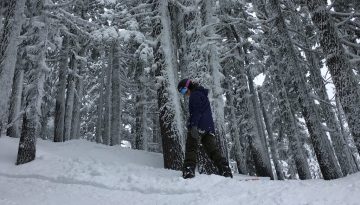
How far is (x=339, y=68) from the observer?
20.3 ft

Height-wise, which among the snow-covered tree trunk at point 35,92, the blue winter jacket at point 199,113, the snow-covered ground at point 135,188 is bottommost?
the snow-covered ground at point 135,188

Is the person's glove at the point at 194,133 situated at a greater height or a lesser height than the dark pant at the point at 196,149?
greater

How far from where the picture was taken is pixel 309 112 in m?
8.82

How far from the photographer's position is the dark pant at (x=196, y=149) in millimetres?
6109

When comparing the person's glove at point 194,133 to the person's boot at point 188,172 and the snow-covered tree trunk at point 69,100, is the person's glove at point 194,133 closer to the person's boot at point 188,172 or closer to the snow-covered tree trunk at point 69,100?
the person's boot at point 188,172

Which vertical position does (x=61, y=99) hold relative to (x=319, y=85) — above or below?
above

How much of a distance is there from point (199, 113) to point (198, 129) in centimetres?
31

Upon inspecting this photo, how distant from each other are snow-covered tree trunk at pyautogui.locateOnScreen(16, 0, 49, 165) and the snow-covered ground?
1.59ft

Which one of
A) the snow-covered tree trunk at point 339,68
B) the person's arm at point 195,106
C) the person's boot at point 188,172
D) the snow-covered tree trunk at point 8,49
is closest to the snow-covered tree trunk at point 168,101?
the person's boot at point 188,172

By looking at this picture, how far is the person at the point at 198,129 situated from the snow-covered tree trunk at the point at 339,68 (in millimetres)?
2461

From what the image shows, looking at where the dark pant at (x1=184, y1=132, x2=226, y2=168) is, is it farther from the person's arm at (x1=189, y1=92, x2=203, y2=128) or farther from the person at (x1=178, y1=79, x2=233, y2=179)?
the person's arm at (x1=189, y1=92, x2=203, y2=128)

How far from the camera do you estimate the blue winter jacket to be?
6.24m

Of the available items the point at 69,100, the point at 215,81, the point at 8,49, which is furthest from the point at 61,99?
the point at 215,81

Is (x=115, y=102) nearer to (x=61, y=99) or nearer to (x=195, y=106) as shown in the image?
(x=61, y=99)
